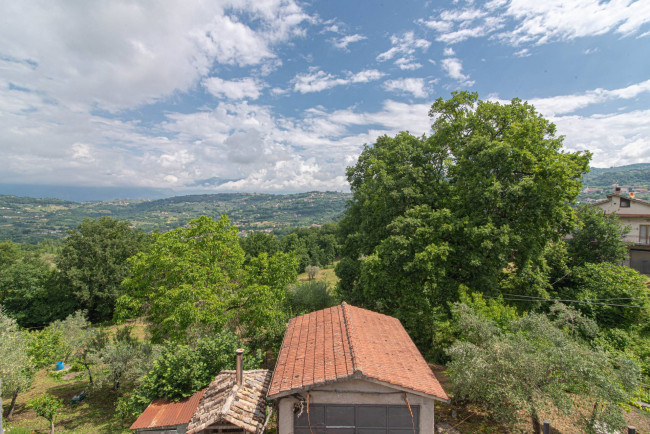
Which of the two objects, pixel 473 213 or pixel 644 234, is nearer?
pixel 473 213

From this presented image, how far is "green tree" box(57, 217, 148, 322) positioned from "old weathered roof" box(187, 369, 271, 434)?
30.2 metres

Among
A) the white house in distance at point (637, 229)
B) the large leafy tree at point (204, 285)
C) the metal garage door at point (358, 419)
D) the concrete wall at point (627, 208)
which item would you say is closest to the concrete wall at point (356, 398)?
the metal garage door at point (358, 419)

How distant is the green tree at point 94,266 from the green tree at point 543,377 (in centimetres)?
3826

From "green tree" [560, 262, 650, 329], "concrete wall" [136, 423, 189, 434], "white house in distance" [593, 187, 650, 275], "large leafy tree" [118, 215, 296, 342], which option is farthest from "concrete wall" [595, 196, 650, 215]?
"concrete wall" [136, 423, 189, 434]

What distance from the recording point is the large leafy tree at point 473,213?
15445mm

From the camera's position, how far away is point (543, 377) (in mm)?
9133

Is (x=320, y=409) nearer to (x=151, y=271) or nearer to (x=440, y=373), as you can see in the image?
(x=440, y=373)

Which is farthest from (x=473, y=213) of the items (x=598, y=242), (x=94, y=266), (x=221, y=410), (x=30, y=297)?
(x=30, y=297)

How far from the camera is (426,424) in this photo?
9078 millimetres

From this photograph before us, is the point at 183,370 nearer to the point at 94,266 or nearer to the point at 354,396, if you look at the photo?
the point at 354,396

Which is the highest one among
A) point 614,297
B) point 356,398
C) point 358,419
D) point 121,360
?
point 356,398

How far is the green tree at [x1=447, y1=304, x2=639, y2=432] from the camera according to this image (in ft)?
28.5

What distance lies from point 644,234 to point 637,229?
Result: 2.13 feet

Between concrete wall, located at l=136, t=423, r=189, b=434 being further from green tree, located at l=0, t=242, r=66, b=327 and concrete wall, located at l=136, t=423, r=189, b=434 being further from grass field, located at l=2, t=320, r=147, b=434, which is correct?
green tree, located at l=0, t=242, r=66, b=327
